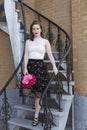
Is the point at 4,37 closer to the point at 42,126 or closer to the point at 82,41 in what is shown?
the point at 82,41

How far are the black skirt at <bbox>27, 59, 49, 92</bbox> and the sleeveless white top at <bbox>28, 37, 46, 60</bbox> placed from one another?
Answer: 92mm

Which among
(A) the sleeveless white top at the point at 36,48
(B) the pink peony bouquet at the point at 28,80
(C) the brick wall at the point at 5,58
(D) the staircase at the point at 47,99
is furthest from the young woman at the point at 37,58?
(C) the brick wall at the point at 5,58

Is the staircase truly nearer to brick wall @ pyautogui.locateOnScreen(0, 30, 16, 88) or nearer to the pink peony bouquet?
the pink peony bouquet

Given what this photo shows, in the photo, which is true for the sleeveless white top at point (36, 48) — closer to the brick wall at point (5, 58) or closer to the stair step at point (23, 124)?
the stair step at point (23, 124)

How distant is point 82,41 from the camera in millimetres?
5992

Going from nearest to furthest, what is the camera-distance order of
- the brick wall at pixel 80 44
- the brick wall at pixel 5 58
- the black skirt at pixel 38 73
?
1. the black skirt at pixel 38 73
2. the brick wall at pixel 80 44
3. the brick wall at pixel 5 58

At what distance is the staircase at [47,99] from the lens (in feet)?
16.7

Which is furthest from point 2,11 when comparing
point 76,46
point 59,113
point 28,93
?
point 59,113

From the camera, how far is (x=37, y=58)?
199 inches

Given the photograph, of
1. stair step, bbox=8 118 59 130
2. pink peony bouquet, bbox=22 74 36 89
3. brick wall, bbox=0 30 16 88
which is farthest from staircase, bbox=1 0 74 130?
brick wall, bbox=0 30 16 88

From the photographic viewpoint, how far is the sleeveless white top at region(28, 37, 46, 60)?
16.4 ft

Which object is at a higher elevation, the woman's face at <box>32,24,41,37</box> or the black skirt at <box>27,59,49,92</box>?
the woman's face at <box>32,24,41,37</box>

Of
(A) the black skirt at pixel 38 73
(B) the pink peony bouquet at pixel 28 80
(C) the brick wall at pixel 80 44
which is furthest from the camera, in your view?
(C) the brick wall at pixel 80 44

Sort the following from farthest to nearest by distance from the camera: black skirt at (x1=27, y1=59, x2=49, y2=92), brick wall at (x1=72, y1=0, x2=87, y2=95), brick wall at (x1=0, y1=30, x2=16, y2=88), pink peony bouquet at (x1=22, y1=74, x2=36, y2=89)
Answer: brick wall at (x1=0, y1=30, x2=16, y2=88), brick wall at (x1=72, y1=0, x2=87, y2=95), black skirt at (x1=27, y1=59, x2=49, y2=92), pink peony bouquet at (x1=22, y1=74, x2=36, y2=89)
